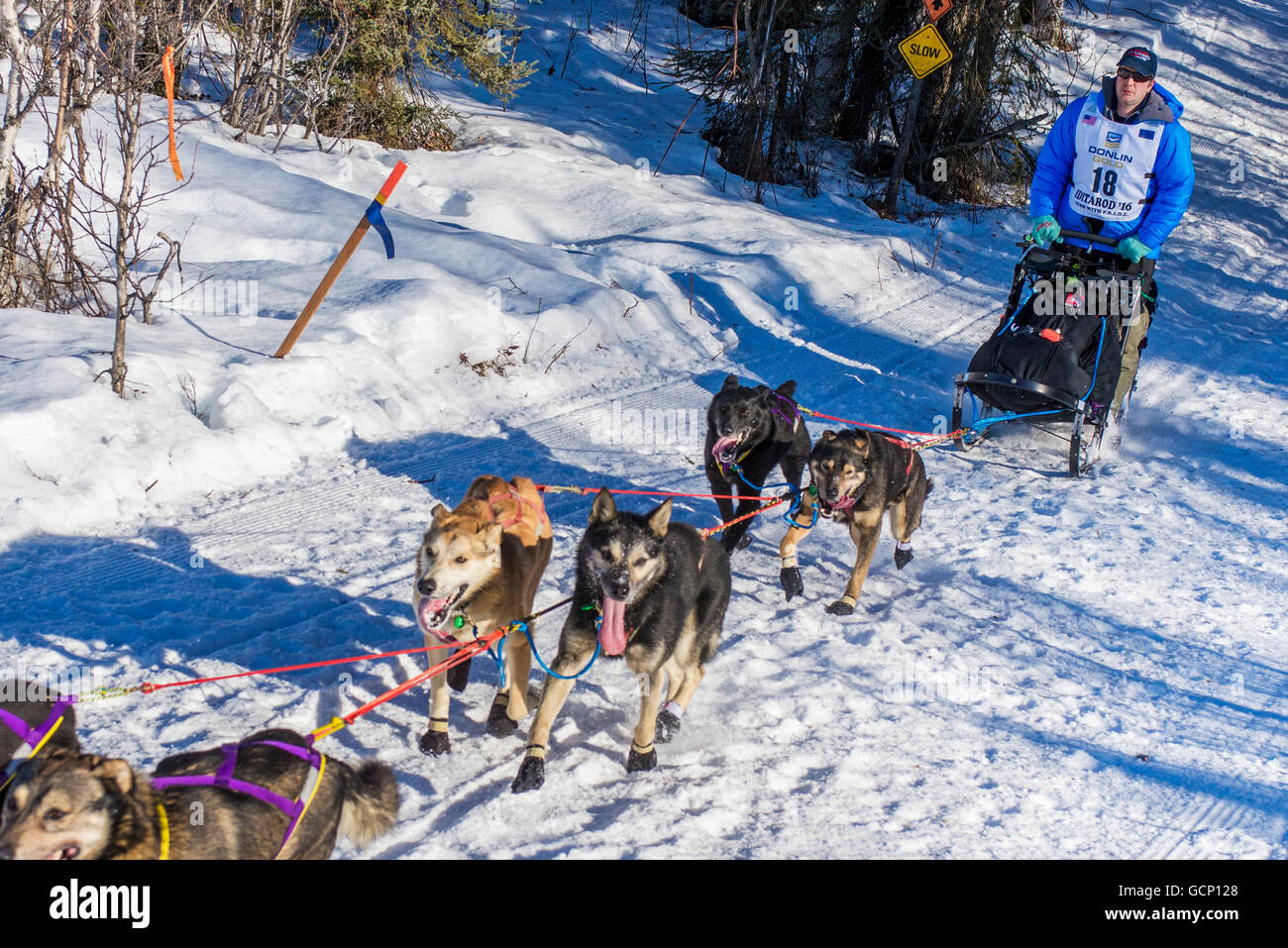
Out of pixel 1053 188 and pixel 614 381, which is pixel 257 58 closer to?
pixel 614 381

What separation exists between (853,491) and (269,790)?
3407mm

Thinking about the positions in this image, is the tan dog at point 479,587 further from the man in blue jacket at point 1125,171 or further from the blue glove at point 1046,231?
the man in blue jacket at point 1125,171

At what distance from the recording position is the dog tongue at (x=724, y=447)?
5.78m

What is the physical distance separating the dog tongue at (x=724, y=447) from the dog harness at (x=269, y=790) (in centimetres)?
336

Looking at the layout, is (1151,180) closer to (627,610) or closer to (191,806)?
(627,610)

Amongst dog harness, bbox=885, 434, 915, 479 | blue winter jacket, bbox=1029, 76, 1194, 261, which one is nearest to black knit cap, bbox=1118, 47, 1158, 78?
blue winter jacket, bbox=1029, 76, 1194, 261

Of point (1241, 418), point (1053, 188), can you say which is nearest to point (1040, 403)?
point (1053, 188)

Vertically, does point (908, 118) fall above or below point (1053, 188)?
above

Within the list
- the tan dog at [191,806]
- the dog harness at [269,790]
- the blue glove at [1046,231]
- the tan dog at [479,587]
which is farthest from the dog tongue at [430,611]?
the blue glove at [1046,231]

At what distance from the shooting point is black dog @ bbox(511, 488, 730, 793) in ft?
12.3

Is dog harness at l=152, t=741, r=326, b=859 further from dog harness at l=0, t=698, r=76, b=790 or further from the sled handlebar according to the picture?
the sled handlebar

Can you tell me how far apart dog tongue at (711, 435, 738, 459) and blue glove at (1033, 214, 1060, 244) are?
10.0ft

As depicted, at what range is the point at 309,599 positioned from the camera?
4852 millimetres
